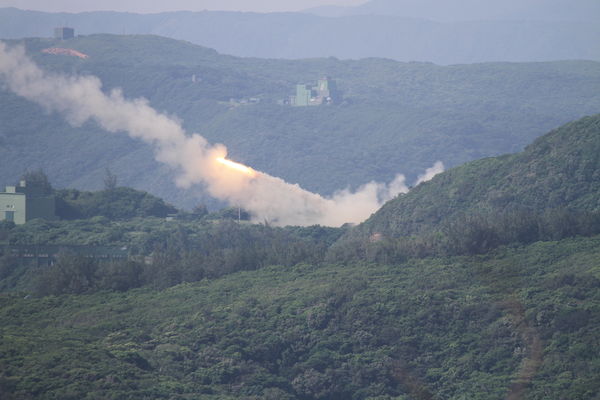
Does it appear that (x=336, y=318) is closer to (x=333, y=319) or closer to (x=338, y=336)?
(x=333, y=319)

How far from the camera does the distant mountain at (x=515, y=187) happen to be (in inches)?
5103

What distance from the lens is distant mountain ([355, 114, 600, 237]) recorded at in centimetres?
12962

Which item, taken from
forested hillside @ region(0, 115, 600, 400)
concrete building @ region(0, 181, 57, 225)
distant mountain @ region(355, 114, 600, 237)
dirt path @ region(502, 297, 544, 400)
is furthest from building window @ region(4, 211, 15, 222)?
dirt path @ region(502, 297, 544, 400)

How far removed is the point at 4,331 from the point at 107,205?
79003 millimetres

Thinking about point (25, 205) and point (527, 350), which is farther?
point (25, 205)

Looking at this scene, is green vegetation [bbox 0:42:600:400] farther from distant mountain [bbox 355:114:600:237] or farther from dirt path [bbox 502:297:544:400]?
distant mountain [bbox 355:114:600:237]

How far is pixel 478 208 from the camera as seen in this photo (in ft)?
444

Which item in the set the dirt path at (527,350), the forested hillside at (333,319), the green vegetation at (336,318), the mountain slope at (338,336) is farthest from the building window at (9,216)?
the dirt path at (527,350)

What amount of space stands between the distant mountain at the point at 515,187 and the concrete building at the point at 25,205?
1370 inches

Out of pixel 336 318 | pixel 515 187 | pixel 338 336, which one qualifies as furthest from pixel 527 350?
pixel 515 187

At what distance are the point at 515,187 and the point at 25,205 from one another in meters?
51.8

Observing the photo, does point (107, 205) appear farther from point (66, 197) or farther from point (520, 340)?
point (520, 340)

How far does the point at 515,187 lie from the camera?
444 ft

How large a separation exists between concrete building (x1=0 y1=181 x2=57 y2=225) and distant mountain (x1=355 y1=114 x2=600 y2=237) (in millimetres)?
34807
